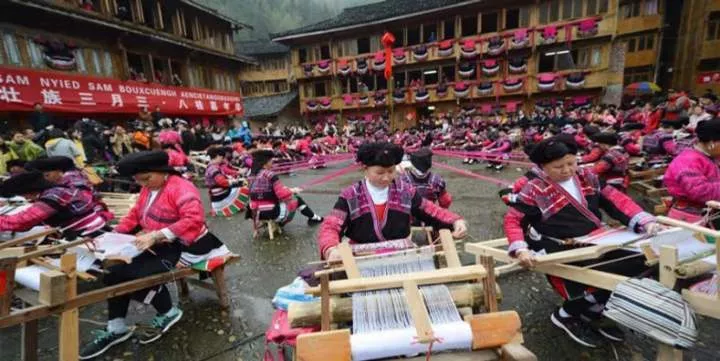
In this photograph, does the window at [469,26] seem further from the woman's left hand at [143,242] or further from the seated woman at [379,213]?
the woman's left hand at [143,242]

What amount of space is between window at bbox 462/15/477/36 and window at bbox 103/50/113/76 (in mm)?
24522

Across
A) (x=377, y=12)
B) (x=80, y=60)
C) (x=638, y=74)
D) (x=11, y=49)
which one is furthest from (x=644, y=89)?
(x=11, y=49)

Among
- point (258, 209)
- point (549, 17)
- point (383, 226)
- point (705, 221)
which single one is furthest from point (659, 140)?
point (549, 17)

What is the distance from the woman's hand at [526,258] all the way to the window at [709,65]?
36557 millimetres

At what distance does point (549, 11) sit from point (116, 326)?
97.6ft

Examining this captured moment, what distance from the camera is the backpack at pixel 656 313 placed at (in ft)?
5.49

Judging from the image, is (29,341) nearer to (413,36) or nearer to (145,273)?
(145,273)

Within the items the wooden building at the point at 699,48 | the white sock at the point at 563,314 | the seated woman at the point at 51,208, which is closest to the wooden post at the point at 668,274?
the white sock at the point at 563,314

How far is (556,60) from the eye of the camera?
24.5 meters

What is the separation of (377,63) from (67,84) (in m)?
21.3

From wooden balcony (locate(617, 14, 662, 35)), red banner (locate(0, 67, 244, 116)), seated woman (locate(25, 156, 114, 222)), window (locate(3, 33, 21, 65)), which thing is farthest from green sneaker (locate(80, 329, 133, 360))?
wooden balcony (locate(617, 14, 662, 35))

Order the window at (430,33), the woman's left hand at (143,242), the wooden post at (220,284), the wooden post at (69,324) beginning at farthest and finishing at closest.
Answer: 1. the window at (430,33)
2. the wooden post at (220,284)
3. the woman's left hand at (143,242)
4. the wooden post at (69,324)

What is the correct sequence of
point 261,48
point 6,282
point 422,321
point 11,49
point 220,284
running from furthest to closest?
point 261,48
point 11,49
point 220,284
point 6,282
point 422,321

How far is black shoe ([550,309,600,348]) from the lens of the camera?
2.71m
